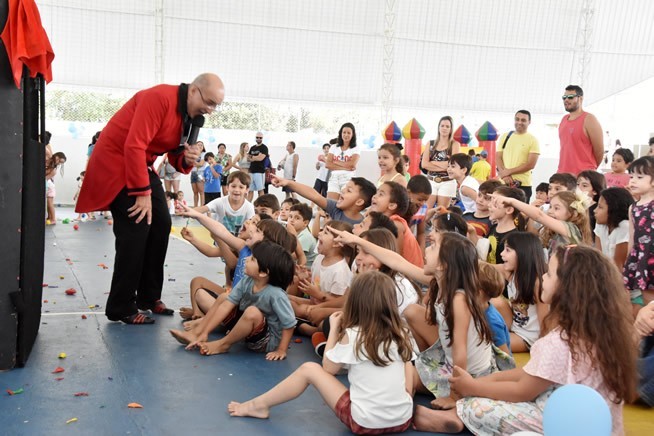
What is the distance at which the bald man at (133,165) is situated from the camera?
403 cm

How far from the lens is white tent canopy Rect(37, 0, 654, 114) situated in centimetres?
1404

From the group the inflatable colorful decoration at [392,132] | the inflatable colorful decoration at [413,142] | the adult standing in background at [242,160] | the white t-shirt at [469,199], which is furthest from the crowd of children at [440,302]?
the adult standing in background at [242,160]

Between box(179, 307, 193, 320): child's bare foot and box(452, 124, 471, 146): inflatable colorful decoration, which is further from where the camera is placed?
box(452, 124, 471, 146): inflatable colorful decoration

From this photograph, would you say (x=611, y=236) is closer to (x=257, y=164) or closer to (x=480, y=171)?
(x=480, y=171)

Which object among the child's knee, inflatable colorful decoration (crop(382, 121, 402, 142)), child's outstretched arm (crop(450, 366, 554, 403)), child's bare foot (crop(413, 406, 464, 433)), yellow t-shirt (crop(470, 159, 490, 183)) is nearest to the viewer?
child's outstretched arm (crop(450, 366, 554, 403))

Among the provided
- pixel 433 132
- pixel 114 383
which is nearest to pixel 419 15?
pixel 433 132

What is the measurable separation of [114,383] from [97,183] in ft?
4.57

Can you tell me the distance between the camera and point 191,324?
4141 mm

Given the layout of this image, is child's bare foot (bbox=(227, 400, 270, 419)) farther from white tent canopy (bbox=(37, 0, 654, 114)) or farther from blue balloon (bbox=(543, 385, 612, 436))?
white tent canopy (bbox=(37, 0, 654, 114))

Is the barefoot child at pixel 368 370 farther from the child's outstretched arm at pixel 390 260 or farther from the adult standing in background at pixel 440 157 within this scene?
the adult standing in background at pixel 440 157

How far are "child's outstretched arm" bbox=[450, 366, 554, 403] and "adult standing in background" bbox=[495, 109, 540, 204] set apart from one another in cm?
454

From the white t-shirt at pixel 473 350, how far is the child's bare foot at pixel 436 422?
0.34 m

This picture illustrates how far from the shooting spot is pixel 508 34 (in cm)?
1585

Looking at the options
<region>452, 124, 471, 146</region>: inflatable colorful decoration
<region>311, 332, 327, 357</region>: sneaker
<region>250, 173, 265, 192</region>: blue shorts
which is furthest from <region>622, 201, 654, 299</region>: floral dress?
<region>250, 173, 265, 192</region>: blue shorts
